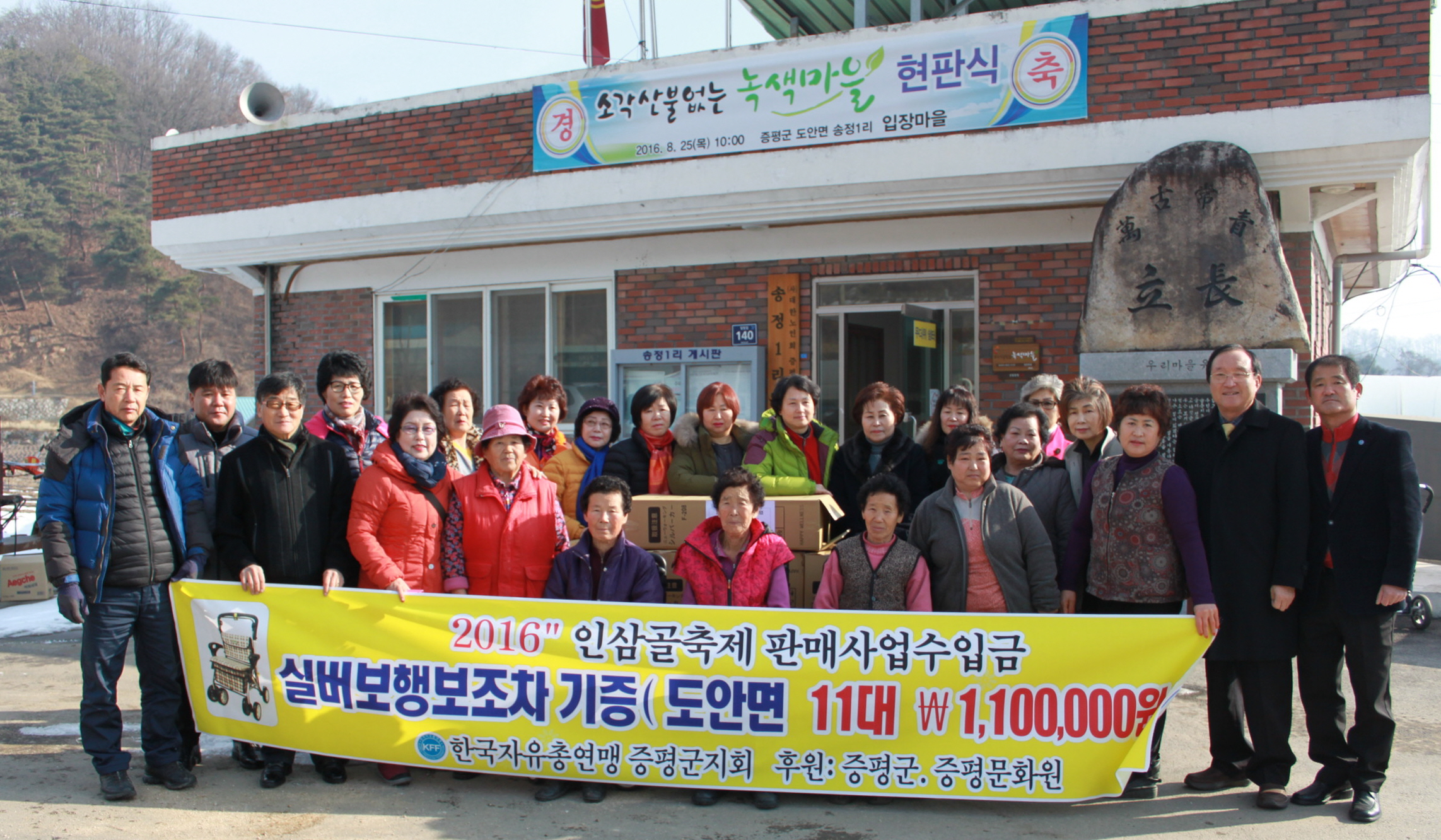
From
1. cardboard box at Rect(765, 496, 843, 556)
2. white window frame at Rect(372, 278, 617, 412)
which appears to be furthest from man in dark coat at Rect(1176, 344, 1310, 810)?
white window frame at Rect(372, 278, 617, 412)

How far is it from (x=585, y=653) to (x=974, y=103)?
533 cm

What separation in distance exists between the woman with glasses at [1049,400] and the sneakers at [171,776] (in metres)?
4.25

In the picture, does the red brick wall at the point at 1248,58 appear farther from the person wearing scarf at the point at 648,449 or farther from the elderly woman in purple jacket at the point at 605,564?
the elderly woman in purple jacket at the point at 605,564

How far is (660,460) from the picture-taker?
17.0 feet

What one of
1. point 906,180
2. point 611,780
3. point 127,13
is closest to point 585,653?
point 611,780

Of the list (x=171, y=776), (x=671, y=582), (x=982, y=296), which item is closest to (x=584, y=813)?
(x=671, y=582)

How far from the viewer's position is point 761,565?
161 inches

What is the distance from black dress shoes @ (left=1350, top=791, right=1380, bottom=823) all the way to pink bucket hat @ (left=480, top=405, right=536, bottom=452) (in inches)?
143

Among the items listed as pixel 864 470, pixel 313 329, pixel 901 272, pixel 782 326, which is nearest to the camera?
pixel 864 470

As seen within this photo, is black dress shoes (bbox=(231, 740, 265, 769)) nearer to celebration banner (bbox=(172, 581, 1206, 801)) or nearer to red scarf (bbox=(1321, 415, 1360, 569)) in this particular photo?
celebration banner (bbox=(172, 581, 1206, 801))

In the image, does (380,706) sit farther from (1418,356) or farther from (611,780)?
(1418,356)

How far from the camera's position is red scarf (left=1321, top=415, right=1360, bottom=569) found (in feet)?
12.8

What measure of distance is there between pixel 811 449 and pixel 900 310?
3.32 meters

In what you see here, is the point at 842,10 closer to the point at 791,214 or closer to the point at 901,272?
the point at 791,214
